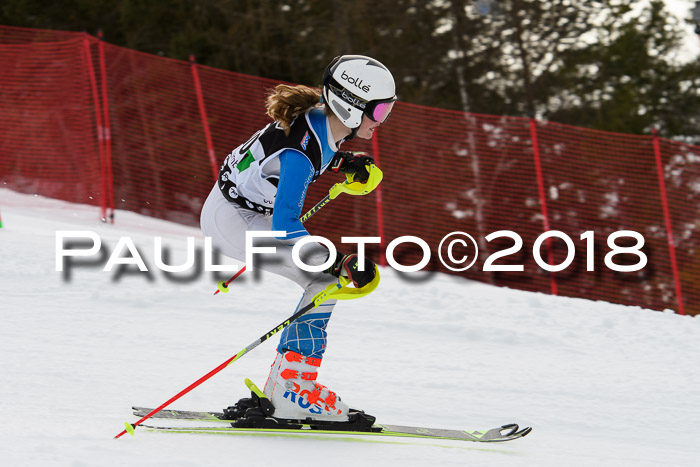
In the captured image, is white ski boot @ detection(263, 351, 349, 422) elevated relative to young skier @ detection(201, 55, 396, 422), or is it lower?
lower

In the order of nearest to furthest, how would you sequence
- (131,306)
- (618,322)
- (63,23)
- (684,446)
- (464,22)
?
(684,446) → (131,306) → (618,322) → (464,22) → (63,23)

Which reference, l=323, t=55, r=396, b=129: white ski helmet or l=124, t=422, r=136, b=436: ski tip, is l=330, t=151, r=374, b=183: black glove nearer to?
l=323, t=55, r=396, b=129: white ski helmet

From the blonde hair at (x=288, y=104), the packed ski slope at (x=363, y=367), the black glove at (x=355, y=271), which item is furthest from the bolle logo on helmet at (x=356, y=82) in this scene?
the packed ski slope at (x=363, y=367)

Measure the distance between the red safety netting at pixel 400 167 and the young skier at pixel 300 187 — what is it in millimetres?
5594

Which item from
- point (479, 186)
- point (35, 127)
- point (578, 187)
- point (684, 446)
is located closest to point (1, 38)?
point (35, 127)

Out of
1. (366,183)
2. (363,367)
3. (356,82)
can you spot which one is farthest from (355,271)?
(363,367)

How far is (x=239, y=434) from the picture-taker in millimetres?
3535

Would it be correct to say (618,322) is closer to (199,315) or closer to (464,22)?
(199,315)

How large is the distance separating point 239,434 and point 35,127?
7299 millimetres

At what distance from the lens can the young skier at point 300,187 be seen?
329 cm

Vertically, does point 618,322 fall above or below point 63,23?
below

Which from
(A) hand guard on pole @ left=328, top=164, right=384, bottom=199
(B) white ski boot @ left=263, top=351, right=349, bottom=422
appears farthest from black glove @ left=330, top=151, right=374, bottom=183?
(B) white ski boot @ left=263, top=351, right=349, bottom=422

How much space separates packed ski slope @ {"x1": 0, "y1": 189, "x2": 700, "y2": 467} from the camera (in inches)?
135

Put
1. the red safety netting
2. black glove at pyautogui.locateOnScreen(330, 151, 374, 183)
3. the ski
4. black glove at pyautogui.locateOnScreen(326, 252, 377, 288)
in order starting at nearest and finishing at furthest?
1. black glove at pyautogui.locateOnScreen(326, 252, 377, 288)
2. the ski
3. black glove at pyautogui.locateOnScreen(330, 151, 374, 183)
4. the red safety netting
